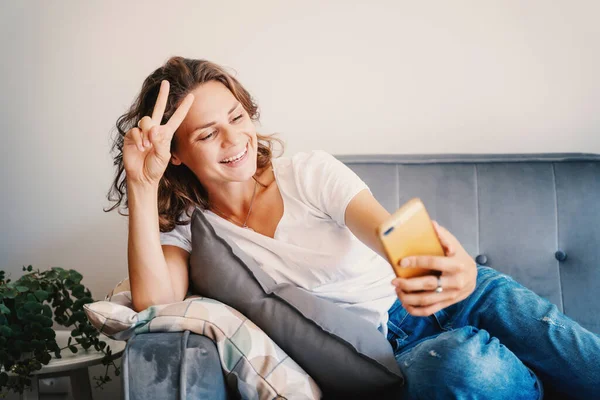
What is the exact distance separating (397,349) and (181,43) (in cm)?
127

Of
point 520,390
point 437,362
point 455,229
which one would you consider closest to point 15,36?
point 455,229

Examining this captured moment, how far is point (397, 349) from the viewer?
131 cm

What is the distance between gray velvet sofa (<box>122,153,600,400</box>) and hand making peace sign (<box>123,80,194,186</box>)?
1.99 ft

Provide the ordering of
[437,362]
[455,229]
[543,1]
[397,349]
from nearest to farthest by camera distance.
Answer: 1. [437,362]
2. [397,349]
3. [455,229]
4. [543,1]

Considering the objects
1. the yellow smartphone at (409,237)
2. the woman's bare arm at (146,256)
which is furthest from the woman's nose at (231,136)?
the yellow smartphone at (409,237)

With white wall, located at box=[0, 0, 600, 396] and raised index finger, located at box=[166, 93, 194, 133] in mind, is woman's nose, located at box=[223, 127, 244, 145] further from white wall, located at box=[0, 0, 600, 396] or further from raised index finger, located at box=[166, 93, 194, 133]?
white wall, located at box=[0, 0, 600, 396]

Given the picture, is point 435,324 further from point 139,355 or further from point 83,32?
point 83,32

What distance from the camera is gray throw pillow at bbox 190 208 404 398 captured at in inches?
42.5

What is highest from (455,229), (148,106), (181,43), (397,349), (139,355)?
(181,43)

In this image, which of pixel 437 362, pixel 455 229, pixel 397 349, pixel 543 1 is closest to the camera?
pixel 437 362

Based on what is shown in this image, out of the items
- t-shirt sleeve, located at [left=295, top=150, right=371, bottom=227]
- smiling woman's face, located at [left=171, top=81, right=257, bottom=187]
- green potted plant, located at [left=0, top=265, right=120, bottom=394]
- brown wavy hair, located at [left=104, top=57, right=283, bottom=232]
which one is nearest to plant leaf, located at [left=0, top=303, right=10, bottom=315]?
green potted plant, located at [left=0, top=265, right=120, bottom=394]

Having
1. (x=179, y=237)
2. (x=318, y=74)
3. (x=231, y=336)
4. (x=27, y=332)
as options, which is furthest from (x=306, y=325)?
(x=318, y=74)

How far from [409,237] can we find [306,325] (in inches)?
14.8

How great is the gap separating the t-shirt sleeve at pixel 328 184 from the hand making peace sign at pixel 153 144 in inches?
12.8
